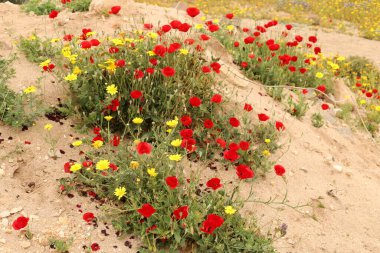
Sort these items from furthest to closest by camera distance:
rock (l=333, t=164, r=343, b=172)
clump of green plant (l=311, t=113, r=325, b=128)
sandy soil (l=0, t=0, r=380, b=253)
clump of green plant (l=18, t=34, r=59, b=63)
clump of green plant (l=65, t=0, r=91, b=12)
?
clump of green plant (l=65, t=0, r=91, b=12) < clump of green plant (l=311, t=113, r=325, b=128) < clump of green plant (l=18, t=34, r=59, b=63) < rock (l=333, t=164, r=343, b=172) < sandy soil (l=0, t=0, r=380, b=253)

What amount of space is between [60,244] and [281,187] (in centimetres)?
215

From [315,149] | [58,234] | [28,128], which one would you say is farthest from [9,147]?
[315,149]

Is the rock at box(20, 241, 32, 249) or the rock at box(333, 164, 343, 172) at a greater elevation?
the rock at box(20, 241, 32, 249)

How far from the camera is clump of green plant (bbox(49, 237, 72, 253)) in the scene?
9.95 feet

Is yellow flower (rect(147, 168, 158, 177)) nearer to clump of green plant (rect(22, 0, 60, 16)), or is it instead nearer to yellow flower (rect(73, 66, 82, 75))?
yellow flower (rect(73, 66, 82, 75))

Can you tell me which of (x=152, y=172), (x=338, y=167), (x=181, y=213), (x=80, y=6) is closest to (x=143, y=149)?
(x=152, y=172)

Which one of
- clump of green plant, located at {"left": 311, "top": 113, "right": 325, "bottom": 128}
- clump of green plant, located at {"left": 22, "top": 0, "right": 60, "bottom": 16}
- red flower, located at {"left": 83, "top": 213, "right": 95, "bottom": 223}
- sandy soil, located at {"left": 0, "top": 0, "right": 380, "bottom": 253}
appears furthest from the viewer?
clump of green plant, located at {"left": 22, "top": 0, "right": 60, "bottom": 16}

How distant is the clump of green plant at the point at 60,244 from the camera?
Answer: 303cm

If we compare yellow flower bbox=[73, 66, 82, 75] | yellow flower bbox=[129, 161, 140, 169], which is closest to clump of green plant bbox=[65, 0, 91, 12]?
yellow flower bbox=[73, 66, 82, 75]

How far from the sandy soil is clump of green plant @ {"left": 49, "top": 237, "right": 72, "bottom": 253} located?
0.05 meters

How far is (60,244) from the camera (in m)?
3.03

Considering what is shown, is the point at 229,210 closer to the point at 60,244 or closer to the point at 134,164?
the point at 134,164

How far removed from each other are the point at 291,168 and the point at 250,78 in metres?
2.02

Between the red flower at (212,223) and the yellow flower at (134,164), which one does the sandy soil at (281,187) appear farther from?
the red flower at (212,223)
